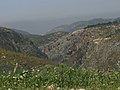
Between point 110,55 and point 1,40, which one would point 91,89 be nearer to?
point 1,40

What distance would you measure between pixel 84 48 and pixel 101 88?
17191 cm

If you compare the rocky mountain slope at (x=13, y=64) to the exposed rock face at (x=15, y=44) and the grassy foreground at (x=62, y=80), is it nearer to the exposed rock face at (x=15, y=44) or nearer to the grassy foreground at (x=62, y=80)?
the grassy foreground at (x=62, y=80)

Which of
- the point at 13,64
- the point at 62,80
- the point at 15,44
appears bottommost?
the point at 15,44

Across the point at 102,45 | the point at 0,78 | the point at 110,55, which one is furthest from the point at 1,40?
the point at 0,78

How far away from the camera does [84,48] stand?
7564 inches

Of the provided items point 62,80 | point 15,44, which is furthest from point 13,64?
point 15,44

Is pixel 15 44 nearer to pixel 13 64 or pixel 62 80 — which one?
pixel 13 64

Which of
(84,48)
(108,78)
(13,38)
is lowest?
(84,48)

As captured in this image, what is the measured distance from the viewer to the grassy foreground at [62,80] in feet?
71.8

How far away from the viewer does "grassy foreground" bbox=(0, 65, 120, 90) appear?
71.8 feet

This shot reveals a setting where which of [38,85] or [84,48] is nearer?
Result: [38,85]

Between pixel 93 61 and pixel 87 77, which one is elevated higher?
pixel 87 77

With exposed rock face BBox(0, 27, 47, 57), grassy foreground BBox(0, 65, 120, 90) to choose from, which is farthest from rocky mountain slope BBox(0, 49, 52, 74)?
exposed rock face BBox(0, 27, 47, 57)

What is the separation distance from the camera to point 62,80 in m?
23.3
